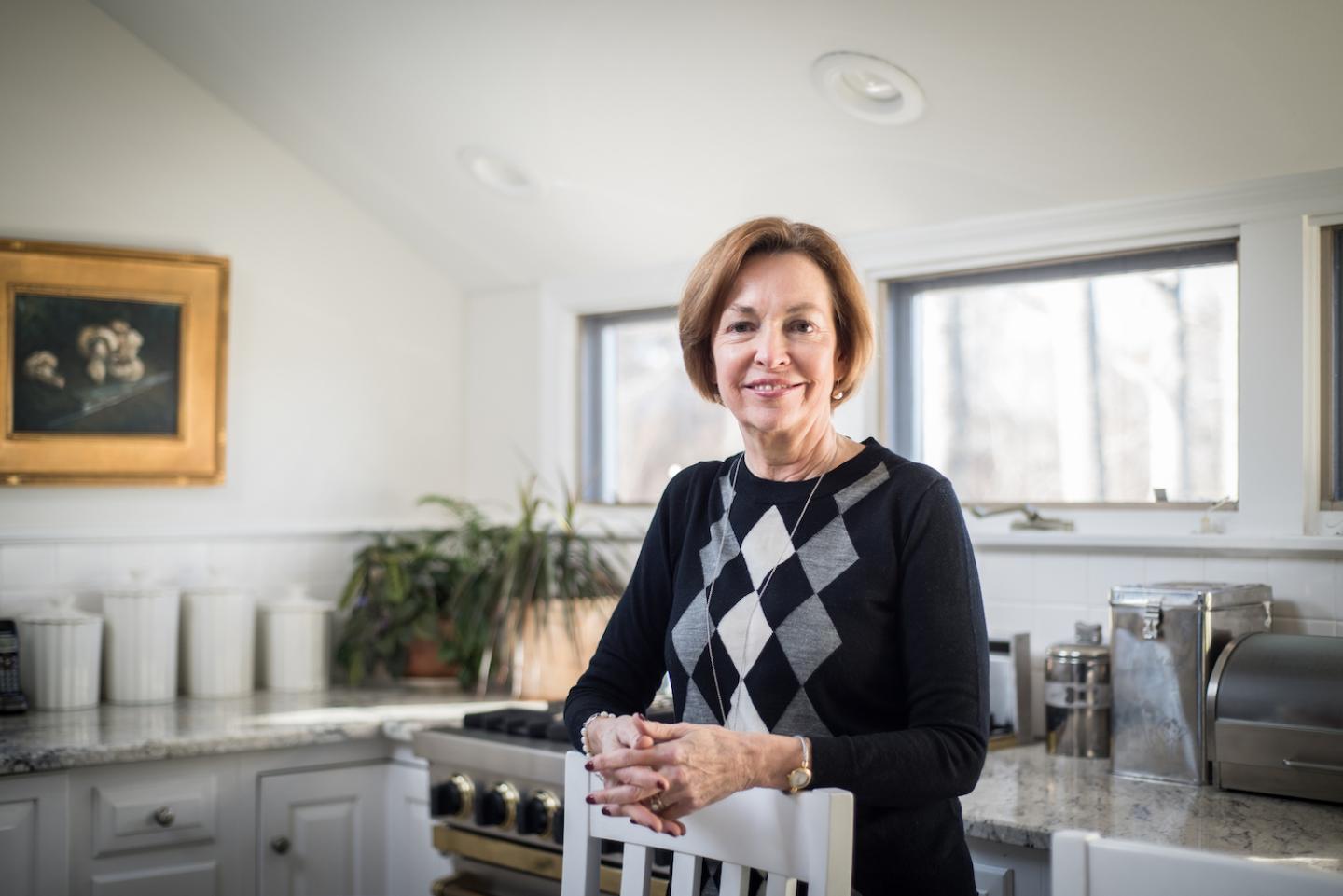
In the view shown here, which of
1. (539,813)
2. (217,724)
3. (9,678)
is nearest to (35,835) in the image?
(217,724)

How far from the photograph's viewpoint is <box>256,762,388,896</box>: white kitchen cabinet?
2.59 meters

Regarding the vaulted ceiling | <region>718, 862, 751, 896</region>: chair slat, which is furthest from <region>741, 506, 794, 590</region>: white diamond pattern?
the vaulted ceiling

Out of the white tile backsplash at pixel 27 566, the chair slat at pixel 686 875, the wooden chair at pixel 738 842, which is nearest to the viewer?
the wooden chair at pixel 738 842

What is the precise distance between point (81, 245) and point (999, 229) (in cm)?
209

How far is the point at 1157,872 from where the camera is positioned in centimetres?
90

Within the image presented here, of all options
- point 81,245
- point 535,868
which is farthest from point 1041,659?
point 81,245

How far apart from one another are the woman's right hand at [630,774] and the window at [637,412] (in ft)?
6.09

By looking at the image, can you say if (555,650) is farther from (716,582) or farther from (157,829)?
(716,582)

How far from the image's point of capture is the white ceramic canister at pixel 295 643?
3.08 m

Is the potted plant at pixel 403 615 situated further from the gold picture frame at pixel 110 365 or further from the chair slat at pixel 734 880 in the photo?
the chair slat at pixel 734 880

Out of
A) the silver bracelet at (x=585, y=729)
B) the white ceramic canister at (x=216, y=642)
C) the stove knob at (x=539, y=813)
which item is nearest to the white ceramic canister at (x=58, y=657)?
the white ceramic canister at (x=216, y=642)

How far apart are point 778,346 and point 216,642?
6.82ft

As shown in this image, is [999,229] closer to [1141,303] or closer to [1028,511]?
[1141,303]

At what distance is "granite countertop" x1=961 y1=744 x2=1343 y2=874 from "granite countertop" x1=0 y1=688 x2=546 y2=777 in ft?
4.06
